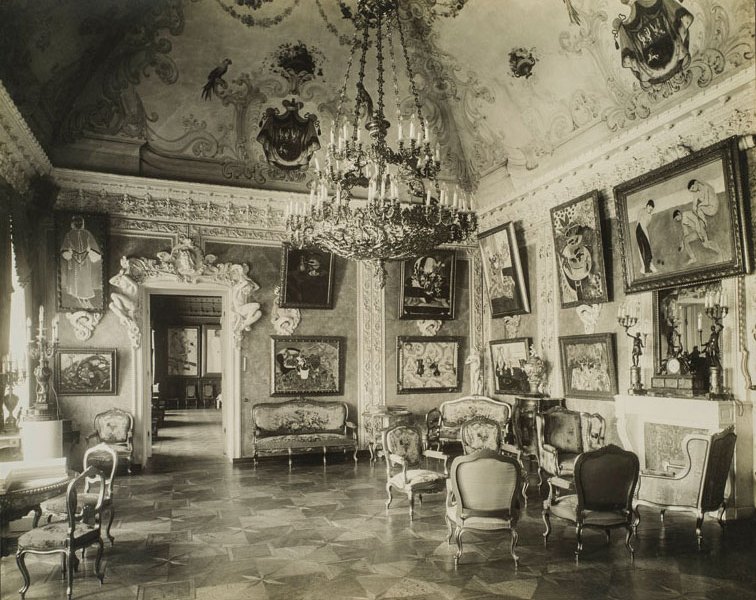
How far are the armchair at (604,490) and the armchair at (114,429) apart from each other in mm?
7218

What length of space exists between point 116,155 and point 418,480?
7.53 meters

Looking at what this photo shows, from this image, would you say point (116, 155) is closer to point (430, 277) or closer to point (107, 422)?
point (107, 422)

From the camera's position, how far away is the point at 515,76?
944 centimetres

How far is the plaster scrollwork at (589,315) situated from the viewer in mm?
9287

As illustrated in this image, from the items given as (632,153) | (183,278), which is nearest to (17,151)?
(183,278)

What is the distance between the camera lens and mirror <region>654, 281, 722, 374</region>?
24.2 feet

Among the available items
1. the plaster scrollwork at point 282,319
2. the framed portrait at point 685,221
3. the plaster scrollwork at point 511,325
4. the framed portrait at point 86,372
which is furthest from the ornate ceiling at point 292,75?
the framed portrait at point 86,372

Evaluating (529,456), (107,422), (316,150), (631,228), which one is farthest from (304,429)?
(631,228)

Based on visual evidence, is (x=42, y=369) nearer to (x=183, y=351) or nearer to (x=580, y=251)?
(x=580, y=251)

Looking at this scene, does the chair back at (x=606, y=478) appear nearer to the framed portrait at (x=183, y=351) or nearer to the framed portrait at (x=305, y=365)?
the framed portrait at (x=305, y=365)

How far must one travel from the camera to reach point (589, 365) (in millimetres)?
9320

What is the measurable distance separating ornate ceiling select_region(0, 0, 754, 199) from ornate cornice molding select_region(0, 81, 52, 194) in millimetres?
327

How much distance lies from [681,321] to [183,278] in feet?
26.1

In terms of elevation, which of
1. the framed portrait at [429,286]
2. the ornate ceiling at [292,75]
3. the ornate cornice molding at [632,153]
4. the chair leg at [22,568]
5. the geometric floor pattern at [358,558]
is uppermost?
the ornate ceiling at [292,75]
